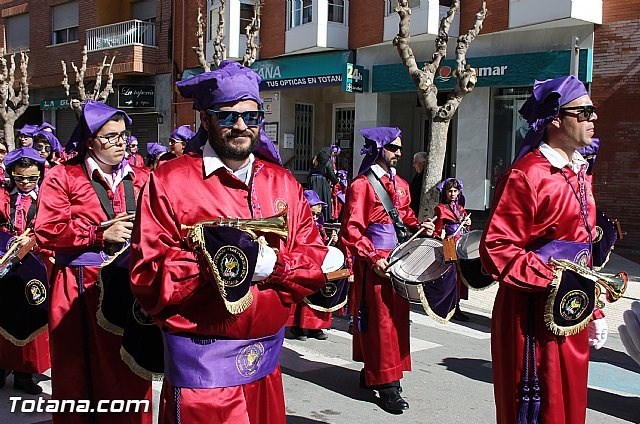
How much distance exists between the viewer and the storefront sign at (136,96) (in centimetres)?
2542

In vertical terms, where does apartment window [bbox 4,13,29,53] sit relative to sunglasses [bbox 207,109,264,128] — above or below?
above

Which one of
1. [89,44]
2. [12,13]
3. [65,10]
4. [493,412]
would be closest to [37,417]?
[493,412]

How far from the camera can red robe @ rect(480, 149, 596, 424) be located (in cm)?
374

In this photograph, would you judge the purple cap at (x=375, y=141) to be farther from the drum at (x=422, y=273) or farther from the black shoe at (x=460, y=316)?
the black shoe at (x=460, y=316)

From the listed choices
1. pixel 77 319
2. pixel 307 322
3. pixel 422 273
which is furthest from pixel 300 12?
pixel 77 319

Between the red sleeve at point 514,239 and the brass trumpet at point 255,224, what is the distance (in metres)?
1.20

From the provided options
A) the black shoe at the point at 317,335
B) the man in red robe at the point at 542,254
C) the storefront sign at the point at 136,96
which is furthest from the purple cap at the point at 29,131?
the storefront sign at the point at 136,96

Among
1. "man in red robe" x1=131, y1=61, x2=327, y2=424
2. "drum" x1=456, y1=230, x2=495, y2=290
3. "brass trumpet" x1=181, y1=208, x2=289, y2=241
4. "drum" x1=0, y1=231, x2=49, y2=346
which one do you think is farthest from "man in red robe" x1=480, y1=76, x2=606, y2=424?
"drum" x1=0, y1=231, x2=49, y2=346

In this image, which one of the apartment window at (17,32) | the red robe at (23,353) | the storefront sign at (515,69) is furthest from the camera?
the apartment window at (17,32)

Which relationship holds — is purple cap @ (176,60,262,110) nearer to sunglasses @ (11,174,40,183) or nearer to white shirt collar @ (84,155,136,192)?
white shirt collar @ (84,155,136,192)

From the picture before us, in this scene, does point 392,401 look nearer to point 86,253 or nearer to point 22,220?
point 86,253

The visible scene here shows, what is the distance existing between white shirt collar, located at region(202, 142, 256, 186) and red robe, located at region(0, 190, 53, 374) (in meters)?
3.17

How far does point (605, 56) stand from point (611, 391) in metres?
9.79

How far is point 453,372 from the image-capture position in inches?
273
